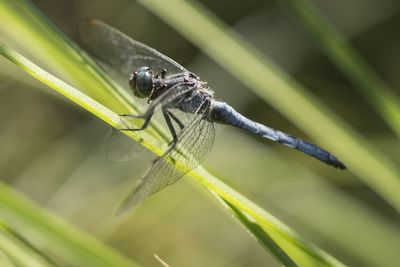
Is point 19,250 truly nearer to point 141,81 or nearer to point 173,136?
point 173,136

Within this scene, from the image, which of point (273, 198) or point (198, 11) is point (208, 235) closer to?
point (273, 198)

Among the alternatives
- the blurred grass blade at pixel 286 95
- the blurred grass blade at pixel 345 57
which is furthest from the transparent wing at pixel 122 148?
the blurred grass blade at pixel 345 57

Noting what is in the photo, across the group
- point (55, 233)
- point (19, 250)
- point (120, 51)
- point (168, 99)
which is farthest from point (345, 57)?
point (19, 250)

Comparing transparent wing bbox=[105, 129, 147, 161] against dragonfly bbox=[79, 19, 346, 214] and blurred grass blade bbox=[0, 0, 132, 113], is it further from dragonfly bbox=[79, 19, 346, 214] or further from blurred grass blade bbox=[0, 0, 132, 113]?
blurred grass blade bbox=[0, 0, 132, 113]

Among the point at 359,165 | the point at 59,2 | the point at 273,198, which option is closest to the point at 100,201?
the point at 273,198

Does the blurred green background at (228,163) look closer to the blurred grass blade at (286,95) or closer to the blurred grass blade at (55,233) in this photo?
the blurred grass blade at (286,95)
